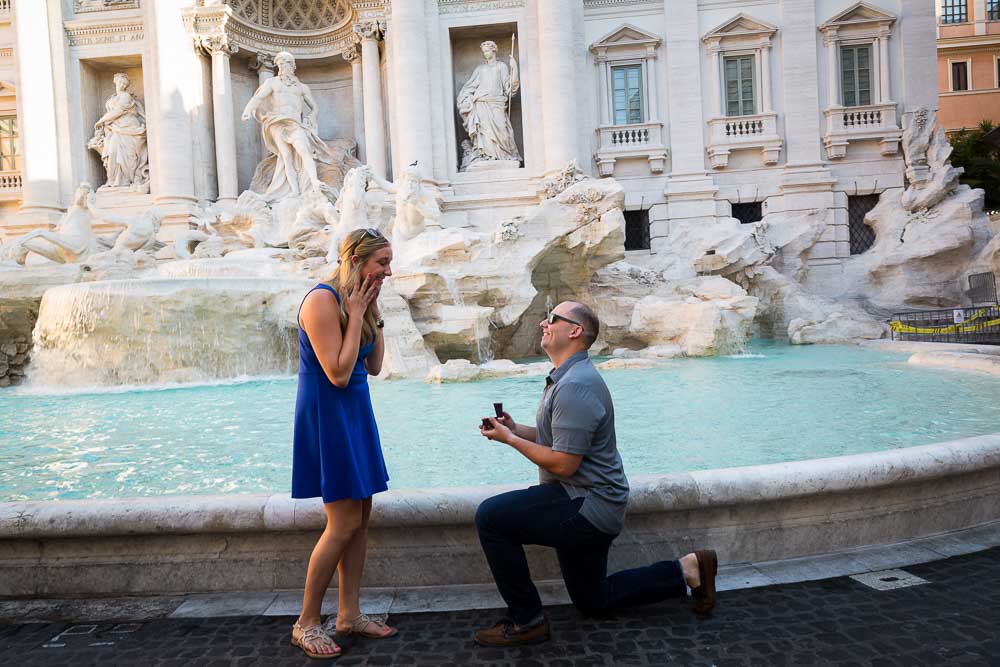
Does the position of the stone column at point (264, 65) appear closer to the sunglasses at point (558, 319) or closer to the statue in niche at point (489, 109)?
the statue in niche at point (489, 109)

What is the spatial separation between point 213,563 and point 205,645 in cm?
42

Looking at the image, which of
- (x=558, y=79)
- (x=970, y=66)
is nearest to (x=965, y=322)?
(x=558, y=79)

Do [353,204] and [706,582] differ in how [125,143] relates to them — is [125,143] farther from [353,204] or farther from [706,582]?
[706,582]

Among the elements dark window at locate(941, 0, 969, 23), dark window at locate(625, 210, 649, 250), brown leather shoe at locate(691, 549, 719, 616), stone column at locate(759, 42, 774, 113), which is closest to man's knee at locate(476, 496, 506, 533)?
brown leather shoe at locate(691, 549, 719, 616)

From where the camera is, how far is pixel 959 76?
104ft

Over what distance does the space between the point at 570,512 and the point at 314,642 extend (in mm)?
928

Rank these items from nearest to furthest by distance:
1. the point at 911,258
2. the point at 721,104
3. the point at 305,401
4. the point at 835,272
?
the point at 305,401 < the point at 911,258 < the point at 835,272 < the point at 721,104

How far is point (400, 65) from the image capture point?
1744cm

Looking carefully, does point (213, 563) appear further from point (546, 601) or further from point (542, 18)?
point (542, 18)

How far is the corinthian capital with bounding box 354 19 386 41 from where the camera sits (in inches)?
710

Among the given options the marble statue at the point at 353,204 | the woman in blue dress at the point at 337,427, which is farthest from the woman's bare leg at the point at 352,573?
the marble statue at the point at 353,204

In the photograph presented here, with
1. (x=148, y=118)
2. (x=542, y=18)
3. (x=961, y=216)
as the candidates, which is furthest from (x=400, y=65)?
(x=961, y=216)

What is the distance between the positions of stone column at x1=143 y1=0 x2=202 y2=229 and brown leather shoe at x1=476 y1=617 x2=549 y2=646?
1769 centimetres

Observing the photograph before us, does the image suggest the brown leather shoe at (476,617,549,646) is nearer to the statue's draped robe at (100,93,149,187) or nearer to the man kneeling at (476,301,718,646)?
the man kneeling at (476,301,718,646)
